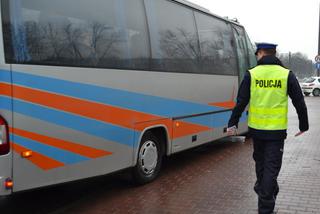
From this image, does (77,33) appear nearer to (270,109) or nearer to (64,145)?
(64,145)

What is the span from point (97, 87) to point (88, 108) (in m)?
0.30

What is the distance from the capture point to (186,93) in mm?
7988

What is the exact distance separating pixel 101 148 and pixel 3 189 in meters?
1.52

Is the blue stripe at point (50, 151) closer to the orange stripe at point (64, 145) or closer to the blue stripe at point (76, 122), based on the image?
the orange stripe at point (64, 145)

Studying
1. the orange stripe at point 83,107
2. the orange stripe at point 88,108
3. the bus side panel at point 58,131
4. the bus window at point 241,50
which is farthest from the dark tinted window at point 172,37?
the bus window at point 241,50

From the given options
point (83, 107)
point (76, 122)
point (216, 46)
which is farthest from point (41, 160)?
point (216, 46)

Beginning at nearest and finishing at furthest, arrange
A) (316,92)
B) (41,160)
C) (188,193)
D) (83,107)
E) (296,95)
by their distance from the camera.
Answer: (41,160)
(296,95)
(83,107)
(188,193)
(316,92)

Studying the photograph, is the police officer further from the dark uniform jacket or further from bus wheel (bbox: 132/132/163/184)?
bus wheel (bbox: 132/132/163/184)

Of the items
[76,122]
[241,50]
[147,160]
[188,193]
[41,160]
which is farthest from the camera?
[241,50]

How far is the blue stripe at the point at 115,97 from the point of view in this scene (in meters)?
4.80

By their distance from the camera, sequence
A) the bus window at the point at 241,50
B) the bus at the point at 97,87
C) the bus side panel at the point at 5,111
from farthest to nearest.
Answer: the bus window at the point at 241,50 → the bus at the point at 97,87 → the bus side panel at the point at 5,111

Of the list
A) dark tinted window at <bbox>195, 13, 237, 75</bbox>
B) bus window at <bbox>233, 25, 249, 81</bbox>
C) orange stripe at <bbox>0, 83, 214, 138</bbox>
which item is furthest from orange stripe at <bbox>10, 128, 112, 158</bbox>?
bus window at <bbox>233, 25, 249, 81</bbox>

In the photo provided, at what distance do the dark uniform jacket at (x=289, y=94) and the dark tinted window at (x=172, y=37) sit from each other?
1927 millimetres

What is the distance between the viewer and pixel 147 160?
23.0 feet
